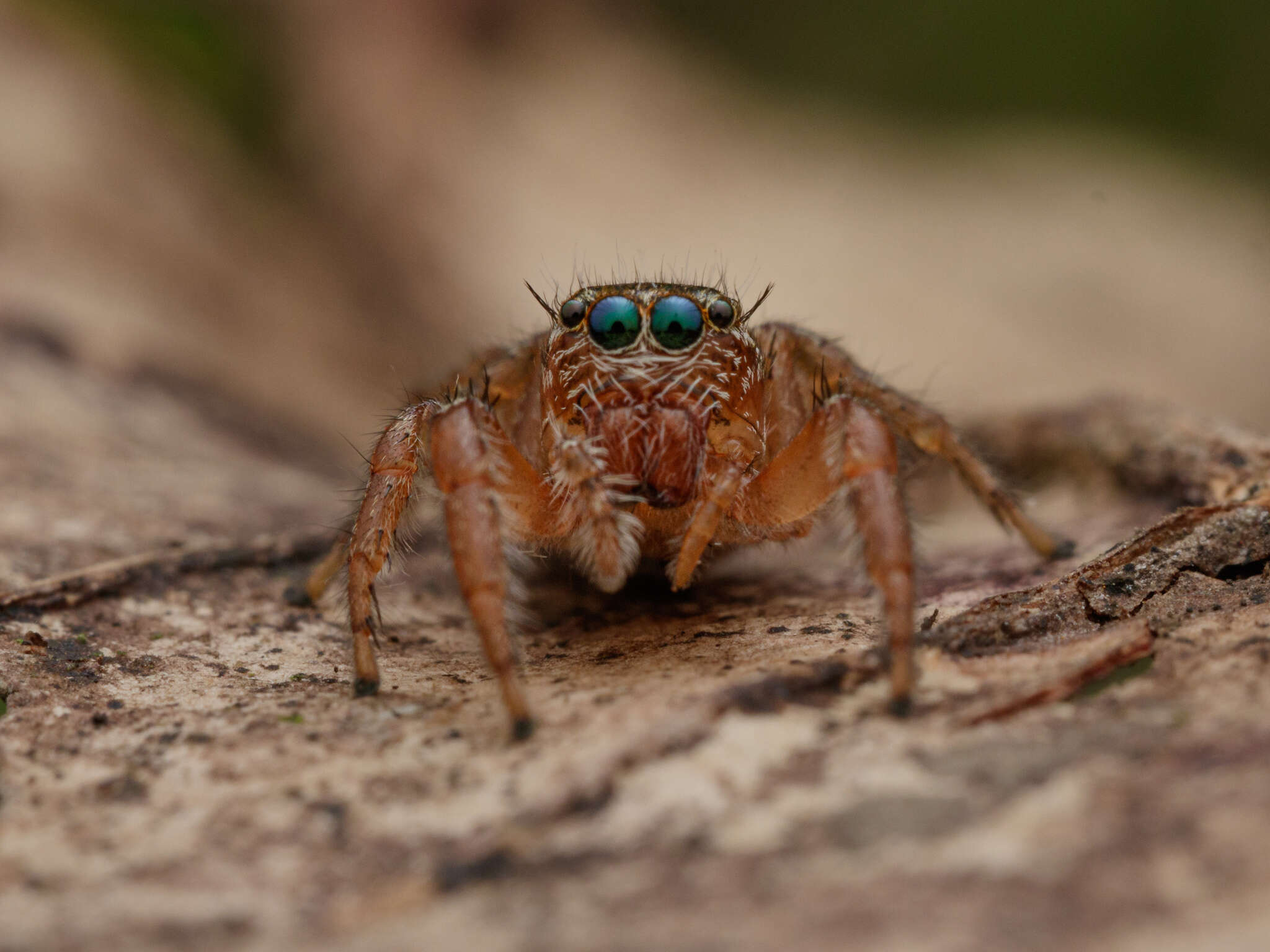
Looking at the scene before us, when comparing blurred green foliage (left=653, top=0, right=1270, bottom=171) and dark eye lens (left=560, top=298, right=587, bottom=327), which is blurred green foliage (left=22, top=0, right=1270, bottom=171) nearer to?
blurred green foliage (left=653, top=0, right=1270, bottom=171)

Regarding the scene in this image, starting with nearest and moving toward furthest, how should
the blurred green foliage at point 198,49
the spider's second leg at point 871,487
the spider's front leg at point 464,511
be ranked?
1. the spider's second leg at point 871,487
2. the spider's front leg at point 464,511
3. the blurred green foliage at point 198,49

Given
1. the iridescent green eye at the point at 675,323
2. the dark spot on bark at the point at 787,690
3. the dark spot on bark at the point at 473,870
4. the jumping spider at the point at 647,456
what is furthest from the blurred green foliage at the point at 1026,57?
the dark spot on bark at the point at 473,870

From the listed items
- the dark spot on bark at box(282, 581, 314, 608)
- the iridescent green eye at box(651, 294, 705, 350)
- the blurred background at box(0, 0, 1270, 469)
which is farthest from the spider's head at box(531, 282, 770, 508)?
the blurred background at box(0, 0, 1270, 469)

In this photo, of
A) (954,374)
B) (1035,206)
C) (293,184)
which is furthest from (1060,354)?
(293,184)

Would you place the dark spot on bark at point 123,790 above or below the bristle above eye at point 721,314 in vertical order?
below

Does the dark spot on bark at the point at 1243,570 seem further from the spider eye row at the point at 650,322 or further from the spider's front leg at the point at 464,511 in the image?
the spider's front leg at the point at 464,511

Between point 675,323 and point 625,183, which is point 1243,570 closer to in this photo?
point 675,323

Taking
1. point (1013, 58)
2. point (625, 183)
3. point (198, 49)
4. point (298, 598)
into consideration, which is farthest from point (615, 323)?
point (1013, 58)
